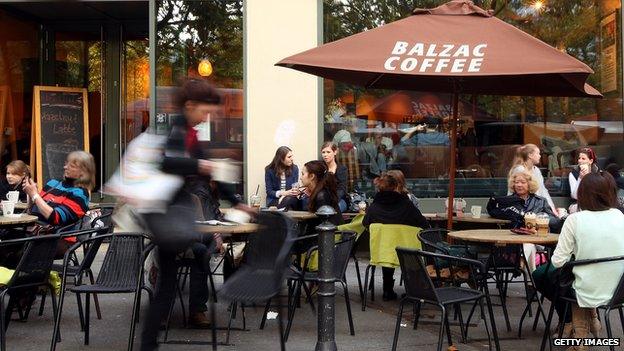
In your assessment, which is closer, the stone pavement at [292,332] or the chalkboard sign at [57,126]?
the stone pavement at [292,332]

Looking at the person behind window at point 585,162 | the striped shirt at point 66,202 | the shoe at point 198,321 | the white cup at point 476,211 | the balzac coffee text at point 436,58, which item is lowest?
the shoe at point 198,321

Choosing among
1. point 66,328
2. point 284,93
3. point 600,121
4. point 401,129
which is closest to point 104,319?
point 66,328

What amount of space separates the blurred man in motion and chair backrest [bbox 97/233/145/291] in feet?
3.93

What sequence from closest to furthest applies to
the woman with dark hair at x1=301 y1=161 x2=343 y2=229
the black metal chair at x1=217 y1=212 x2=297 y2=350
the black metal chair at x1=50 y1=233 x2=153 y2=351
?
the black metal chair at x1=217 y1=212 x2=297 y2=350 < the black metal chair at x1=50 y1=233 x2=153 y2=351 < the woman with dark hair at x1=301 y1=161 x2=343 y2=229

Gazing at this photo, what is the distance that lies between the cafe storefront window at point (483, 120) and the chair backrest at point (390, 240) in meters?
3.63

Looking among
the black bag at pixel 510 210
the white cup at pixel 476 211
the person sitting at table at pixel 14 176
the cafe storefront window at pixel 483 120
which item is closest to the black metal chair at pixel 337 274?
the black bag at pixel 510 210

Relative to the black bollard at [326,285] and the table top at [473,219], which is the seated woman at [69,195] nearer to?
the black bollard at [326,285]

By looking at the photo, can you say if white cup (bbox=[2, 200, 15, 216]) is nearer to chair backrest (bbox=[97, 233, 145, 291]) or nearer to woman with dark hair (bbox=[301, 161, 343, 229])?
chair backrest (bbox=[97, 233, 145, 291])

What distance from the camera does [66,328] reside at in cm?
646

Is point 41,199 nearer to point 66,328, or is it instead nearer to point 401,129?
point 66,328

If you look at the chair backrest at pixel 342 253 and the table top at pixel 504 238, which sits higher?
the table top at pixel 504 238

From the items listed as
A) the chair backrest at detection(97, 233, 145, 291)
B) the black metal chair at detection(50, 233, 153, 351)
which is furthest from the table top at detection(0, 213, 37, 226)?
the chair backrest at detection(97, 233, 145, 291)

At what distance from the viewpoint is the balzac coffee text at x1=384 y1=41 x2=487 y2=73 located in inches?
228

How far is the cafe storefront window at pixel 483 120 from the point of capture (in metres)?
10.7
